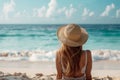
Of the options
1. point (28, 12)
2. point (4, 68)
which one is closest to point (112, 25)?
point (28, 12)

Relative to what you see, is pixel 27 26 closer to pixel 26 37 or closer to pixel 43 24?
pixel 43 24

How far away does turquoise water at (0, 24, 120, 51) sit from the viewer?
1299cm

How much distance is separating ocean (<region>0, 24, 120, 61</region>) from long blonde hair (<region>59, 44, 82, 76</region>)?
21.3 ft

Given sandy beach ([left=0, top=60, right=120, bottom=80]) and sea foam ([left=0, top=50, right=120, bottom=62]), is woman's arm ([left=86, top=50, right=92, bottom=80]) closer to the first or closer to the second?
sandy beach ([left=0, top=60, right=120, bottom=80])

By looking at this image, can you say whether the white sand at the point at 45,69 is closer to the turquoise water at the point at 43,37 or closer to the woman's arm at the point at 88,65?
the woman's arm at the point at 88,65

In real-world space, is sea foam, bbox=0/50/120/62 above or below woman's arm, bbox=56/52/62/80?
below

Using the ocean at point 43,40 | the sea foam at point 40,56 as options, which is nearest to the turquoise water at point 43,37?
the ocean at point 43,40

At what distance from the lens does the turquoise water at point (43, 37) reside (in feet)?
42.6

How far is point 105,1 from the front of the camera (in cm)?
1861

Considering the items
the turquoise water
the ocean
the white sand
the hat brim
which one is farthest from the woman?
the turquoise water

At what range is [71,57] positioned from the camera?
251cm

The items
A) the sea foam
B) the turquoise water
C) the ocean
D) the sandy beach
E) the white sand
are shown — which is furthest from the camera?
the turquoise water

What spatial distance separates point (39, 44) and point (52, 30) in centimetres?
400

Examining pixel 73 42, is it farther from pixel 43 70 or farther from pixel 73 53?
pixel 43 70
